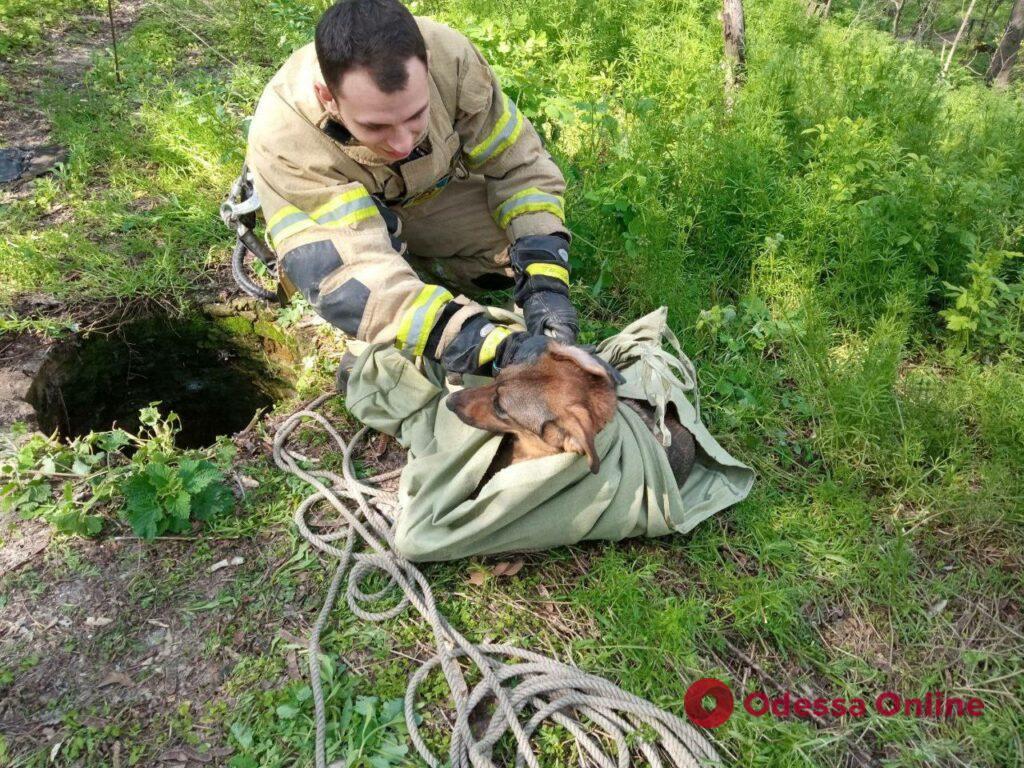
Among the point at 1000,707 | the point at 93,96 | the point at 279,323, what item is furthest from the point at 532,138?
the point at 93,96

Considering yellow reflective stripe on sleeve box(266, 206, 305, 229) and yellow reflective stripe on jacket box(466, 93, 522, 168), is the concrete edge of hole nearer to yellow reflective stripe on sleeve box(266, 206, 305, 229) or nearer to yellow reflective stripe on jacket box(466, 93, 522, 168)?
yellow reflective stripe on sleeve box(266, 206, 305, 229)

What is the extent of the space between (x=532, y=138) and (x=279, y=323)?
1758 mm

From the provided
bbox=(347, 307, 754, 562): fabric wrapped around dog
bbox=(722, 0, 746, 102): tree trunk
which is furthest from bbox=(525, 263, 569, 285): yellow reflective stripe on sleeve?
bbox=(722, 0, 746, 102): tree trunk

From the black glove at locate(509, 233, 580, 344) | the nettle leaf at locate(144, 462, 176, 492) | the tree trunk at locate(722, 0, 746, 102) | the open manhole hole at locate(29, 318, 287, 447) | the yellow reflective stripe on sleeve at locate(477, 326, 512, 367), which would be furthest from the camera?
the tree trunk at locate(722, 0, 746, 102)

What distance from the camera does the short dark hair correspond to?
2.18 metres

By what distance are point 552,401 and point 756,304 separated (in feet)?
6.16

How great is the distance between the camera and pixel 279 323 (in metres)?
3.79

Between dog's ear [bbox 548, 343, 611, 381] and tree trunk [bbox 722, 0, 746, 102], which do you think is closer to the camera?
dog's ear [bbox 548, 343, 611, 381]

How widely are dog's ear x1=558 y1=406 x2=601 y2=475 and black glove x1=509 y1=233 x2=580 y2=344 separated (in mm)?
617

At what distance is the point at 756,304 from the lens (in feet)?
11.8

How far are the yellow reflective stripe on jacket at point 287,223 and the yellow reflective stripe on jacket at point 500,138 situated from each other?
0.90m

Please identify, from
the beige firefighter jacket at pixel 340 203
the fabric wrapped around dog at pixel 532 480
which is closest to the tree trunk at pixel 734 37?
the beige firefighter jacket at pixel 340 203

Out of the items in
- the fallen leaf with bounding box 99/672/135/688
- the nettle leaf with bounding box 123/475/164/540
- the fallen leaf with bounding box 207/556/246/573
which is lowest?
the fallen leaf with bounding box 99/672/135/688

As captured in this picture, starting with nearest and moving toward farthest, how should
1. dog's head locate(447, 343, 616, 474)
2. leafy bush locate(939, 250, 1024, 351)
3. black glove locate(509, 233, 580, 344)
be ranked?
dog's head locate(447, 343, 616, 474) → black glove locate(509, 233, 580, 344) → leafy bush locate(939, 250, 1024, 351)
